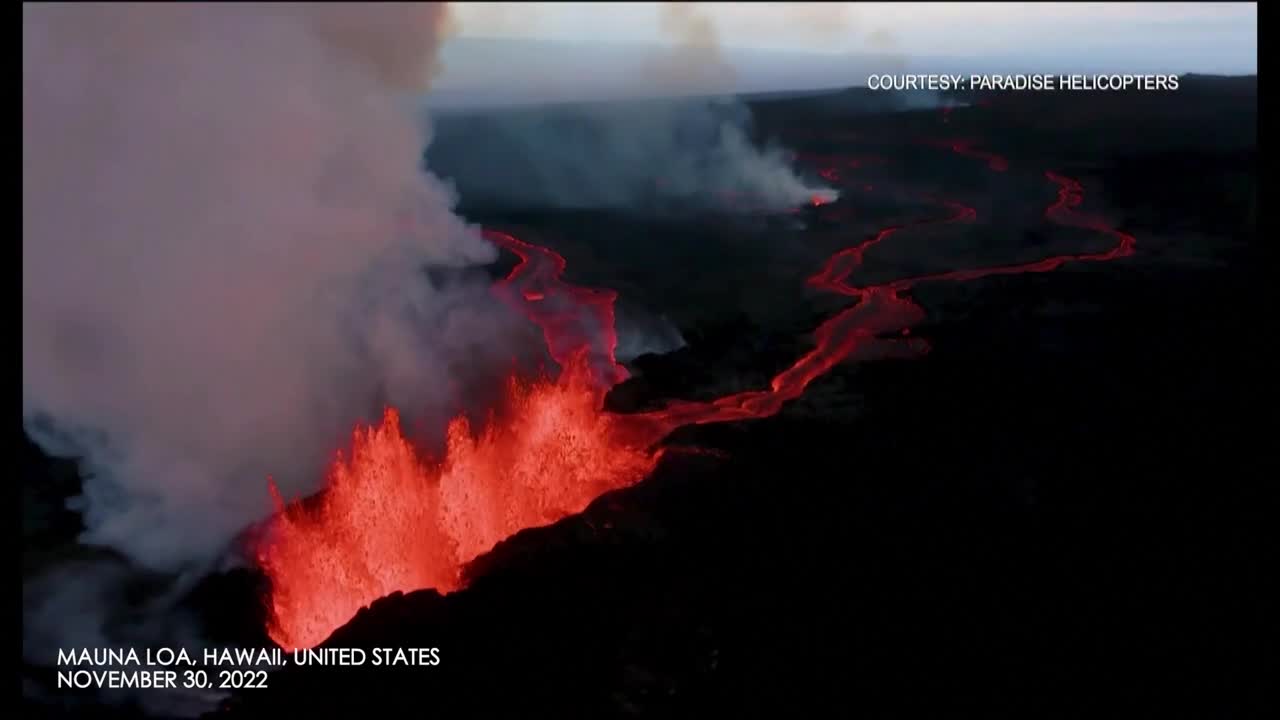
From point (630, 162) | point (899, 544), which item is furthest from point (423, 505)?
point (630, 162)

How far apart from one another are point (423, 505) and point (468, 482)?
37.0 inches

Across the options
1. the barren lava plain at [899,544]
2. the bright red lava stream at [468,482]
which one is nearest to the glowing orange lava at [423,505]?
the bright red lava stream at [468,482]

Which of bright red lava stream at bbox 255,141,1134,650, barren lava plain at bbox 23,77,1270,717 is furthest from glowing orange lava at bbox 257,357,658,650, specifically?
barren lava plain at bbox 23,77,1270,717

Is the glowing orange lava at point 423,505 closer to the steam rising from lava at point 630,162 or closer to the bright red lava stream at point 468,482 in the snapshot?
the bright red lava stream at point 468,482

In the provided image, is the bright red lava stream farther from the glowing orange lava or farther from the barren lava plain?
the barren lava plain

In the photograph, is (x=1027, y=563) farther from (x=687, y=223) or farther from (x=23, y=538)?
(x=687, y=223)

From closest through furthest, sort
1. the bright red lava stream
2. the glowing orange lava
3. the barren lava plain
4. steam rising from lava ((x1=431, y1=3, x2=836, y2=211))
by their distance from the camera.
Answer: the barren lava plain
the glowing orange lava
the bright red lava stream
steam rising from lava ((x1=431, y1=3, x2=836, y2=211))

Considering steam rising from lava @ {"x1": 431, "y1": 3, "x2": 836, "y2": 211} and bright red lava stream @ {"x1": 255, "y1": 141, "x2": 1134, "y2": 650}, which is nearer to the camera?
bright red lava stream @ {"x1": 255, "y1": 141, "x2": 1134, "y2": 650}

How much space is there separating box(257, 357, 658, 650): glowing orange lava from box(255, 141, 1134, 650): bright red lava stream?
1.0 inches

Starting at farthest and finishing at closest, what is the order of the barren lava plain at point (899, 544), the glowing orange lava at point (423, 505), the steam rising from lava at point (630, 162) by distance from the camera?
the steam rising from lava at point (630, 162) → the glowing orange lava at point (423, 505) → the barren lava plain at point (899, 544)

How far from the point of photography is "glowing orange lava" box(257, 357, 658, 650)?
1477 cm

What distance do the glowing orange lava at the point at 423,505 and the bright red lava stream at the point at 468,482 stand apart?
26 millimetres

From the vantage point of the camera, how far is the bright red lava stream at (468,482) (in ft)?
48.8

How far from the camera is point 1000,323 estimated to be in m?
25.1
